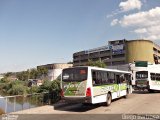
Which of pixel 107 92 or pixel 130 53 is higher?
pixel 130 53

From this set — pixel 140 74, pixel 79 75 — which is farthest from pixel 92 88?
pixel 140 74

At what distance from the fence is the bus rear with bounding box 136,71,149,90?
49.0 feet

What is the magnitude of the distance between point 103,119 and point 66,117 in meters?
2.11

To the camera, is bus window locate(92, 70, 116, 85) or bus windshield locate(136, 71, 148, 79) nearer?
bus window locate(92, 70, 116, 85)

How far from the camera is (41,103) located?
20969 millimetres

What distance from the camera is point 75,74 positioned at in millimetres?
17500

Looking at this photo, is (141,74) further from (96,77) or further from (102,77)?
(96,77)

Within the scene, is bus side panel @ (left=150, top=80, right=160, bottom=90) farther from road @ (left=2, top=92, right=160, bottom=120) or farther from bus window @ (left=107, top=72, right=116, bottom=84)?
road @ (left=2, top=92, right=160, bottom=120)

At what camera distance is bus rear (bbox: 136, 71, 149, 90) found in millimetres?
33094

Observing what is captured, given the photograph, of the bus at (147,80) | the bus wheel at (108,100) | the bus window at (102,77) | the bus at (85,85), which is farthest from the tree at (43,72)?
the bus at (85,85)

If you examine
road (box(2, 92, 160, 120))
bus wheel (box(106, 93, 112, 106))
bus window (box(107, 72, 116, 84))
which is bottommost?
road (box(2, 92, 160, 120))

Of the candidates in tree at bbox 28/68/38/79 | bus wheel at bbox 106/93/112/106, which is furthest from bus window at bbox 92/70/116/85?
tree at bbox 28/68/38/79

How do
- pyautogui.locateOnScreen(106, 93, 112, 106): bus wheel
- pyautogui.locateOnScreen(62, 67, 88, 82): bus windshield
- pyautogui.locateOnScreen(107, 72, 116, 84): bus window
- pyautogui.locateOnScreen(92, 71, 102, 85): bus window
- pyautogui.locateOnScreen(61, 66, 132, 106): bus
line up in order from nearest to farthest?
pyautogui.locateOnScreen(61, 66, 132, 106): bus, pyautogui.locateOnScreen(62, 67, 88, 82): bus windshield, pyautogui.locateOnScreen(92, 71, 102, 85): bus window, pyautogui.locateOnScreen(106, 93, 112, 106): bus wheel, pyautogui.locateOnScreen(107, 72, 116, 84): bus window

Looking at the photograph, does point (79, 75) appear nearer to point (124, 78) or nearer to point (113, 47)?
point (124, 78)
